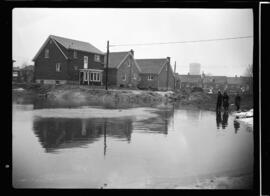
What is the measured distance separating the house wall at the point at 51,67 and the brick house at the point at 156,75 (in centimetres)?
284

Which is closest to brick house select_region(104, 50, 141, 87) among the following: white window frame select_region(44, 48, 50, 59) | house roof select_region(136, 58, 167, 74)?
house roof select_region(136, 58, 167, 74)

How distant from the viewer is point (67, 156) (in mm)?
5727

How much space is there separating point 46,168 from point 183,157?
10.5 feet

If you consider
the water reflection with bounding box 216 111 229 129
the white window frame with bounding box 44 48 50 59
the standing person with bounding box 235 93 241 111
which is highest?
the white window frame with bounding box 44 48 50 59

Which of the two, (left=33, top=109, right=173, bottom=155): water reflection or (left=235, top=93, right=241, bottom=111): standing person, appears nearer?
(left=235, top=93, right=241, bottom=111): standing person

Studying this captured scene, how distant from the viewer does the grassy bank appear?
8.07m

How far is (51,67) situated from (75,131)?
2709 mm

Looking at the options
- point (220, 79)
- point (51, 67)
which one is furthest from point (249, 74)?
point (51, 67)

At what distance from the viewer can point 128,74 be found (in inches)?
395

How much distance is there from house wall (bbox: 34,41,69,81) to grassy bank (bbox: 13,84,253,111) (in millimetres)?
382

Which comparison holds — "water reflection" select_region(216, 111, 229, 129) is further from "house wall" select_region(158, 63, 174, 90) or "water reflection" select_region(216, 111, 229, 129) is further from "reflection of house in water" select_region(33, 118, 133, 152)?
"reflection of house in water" select_region(33, 118, 133, 152)
